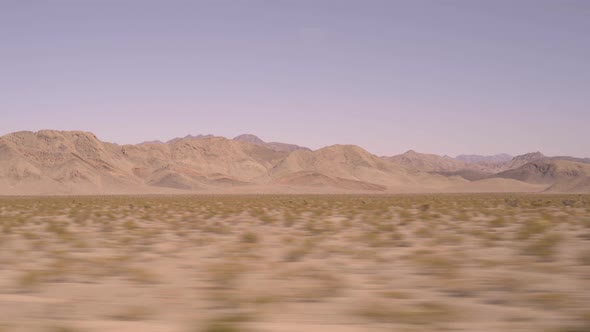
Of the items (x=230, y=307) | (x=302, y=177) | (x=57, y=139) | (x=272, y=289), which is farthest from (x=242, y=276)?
(x=57, y=139)

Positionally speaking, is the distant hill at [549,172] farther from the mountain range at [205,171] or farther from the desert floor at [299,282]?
the desert floor at [299,282]

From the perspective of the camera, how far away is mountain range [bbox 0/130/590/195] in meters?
97.9

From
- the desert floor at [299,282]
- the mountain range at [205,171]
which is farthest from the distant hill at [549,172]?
the desert floor at [299,282]

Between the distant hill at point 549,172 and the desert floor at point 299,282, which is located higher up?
the distant hill at point 549,172

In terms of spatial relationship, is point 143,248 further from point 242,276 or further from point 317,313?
point 317,313

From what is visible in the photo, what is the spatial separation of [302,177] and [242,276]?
10900cm

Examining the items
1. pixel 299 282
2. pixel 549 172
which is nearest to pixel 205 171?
pixel 549 172

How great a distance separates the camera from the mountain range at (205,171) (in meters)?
97.9

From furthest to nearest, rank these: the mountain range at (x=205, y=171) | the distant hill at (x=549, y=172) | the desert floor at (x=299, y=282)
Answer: the distant hill at (x=549, y=172)
the mountain range at (x=205, y=171)
the desert floor at (x=299, y=282)

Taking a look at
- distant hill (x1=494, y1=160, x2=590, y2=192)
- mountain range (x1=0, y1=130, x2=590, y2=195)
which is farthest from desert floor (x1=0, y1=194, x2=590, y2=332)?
distant hill (x1=494, y1=160, x2=590, y2=192)

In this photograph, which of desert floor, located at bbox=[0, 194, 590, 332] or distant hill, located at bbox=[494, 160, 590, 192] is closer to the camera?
desert floor, located at bbox=[0, 194, 590, 332]

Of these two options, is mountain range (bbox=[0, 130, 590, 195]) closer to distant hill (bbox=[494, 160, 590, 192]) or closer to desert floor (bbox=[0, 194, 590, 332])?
distant hill (bbox=[494, 160, 590, 192])

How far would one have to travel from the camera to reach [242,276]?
772 cm

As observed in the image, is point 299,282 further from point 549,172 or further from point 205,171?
point 549,172
